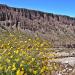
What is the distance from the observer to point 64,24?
118125 millimetres

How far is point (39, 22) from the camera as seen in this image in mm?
106188

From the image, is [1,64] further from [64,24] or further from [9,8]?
[64,24]

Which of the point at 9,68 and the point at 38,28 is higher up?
the point at 38,28

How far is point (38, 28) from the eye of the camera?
9438 cm

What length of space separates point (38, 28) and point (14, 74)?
87345mm

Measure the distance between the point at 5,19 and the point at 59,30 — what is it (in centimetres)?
2060

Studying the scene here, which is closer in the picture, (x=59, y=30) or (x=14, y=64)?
(x=14, y=64)

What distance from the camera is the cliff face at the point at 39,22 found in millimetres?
86175

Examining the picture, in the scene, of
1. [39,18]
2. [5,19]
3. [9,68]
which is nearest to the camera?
[9,68]

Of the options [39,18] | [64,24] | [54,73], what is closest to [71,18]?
[64,24]

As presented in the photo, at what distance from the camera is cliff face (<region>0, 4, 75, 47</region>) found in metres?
86.2

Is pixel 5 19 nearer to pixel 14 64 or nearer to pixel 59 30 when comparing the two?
pixel 59 30

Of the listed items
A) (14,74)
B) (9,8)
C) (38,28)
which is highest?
(9,8)

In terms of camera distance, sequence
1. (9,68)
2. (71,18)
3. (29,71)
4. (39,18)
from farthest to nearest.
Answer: (71,18) < (39,18) < (29,71) < (9,68)
